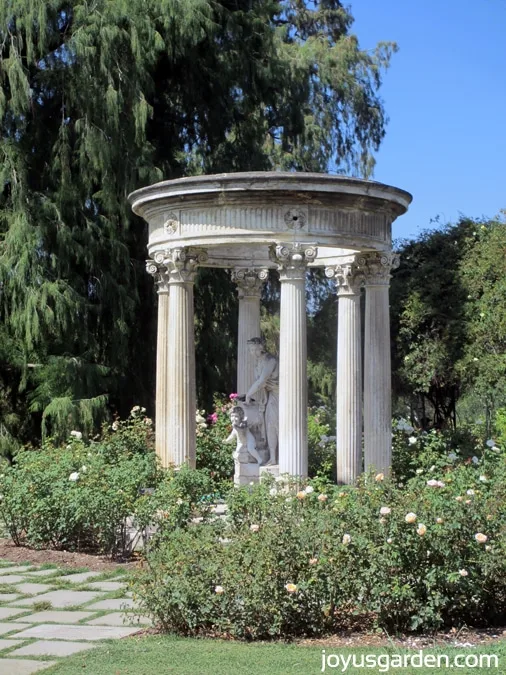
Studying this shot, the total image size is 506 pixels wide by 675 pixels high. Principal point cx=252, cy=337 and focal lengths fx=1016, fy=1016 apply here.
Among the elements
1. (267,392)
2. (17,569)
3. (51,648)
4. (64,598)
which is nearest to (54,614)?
(64,598)

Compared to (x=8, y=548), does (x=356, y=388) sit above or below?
above

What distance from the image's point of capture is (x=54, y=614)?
388 inches

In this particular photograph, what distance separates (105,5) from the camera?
2203 cm

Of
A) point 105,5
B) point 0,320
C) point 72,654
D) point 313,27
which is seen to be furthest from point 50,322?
point 313,27

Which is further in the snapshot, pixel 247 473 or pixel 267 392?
pixel 267 392

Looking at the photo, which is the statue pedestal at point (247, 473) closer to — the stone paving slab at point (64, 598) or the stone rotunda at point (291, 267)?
the stone rotunda at point (291, 267)

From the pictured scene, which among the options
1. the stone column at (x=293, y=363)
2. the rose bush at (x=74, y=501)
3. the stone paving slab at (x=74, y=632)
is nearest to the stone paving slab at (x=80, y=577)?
the rose bush at (x=74, y=501)

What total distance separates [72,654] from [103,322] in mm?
14975

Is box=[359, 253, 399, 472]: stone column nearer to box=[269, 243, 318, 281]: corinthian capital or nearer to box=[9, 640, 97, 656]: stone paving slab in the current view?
box=[269, 243, 318, 281]: corinthian capital

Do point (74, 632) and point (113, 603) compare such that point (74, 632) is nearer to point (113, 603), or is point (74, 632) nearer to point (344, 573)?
point (113, 603)

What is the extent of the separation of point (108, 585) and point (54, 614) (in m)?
1.53

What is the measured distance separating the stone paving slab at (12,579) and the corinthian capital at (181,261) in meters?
5.49

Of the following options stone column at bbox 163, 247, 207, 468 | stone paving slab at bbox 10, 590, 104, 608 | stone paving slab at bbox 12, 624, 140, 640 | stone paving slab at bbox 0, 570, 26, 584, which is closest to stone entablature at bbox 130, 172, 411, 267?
stone column at bbox 163, 247, 207, 468

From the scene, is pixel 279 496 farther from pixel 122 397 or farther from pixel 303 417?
pixel 122 397
